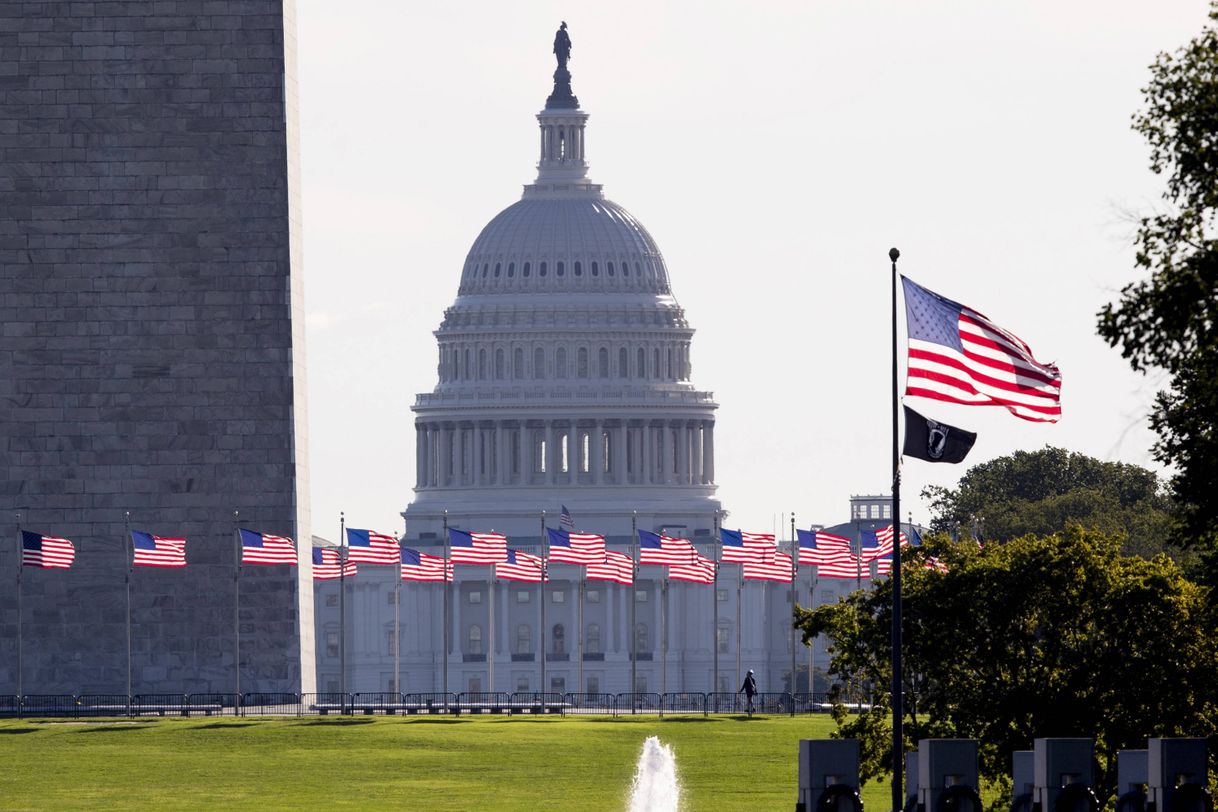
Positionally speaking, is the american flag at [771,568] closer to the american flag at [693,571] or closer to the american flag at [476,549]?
the american flag at [693,571]

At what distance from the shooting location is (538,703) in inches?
4850

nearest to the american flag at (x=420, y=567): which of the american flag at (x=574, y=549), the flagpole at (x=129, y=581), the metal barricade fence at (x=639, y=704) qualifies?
the american flag at (x=574, y=549)

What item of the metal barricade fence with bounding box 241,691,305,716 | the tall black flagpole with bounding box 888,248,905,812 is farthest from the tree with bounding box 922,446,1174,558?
the tall black flagpole with bounding box 888,248,905,812

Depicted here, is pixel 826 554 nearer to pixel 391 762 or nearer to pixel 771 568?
pixel 771 568

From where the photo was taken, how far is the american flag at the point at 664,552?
11288cm

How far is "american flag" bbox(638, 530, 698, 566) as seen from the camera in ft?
370

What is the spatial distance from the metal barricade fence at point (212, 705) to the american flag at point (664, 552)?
43.6 ft

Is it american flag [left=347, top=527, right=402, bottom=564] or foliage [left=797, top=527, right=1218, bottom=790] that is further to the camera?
american flag [left=347, top=527, right=402, bottom=564]

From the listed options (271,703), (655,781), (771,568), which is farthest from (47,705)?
(655,781)

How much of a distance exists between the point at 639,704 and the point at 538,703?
4.16 m

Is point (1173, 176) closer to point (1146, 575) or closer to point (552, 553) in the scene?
point (1146, 575)

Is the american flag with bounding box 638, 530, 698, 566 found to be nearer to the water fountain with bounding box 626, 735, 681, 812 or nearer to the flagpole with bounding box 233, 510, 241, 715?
the flagpole with bounding box 233, 510, 241, 715

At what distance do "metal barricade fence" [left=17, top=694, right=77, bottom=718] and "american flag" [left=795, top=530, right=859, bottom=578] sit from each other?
22711 millimetres

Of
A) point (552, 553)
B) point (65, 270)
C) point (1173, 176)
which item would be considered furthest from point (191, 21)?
point (1173, 176)
